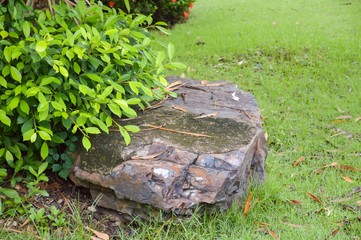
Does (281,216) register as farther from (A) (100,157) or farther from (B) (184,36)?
(B) (184,36)

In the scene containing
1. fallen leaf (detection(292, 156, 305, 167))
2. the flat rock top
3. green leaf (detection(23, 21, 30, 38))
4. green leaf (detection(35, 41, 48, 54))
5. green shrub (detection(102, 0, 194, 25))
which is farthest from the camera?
green shrub (detection(102, 0, 194, 25))

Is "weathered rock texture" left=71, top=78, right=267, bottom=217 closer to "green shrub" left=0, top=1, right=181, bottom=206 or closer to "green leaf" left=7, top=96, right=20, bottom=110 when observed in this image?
"green shrub" left=0, top=1, right=181, bottom=206

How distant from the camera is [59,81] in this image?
2.57m

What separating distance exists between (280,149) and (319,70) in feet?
6.57

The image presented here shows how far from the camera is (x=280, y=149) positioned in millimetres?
4180

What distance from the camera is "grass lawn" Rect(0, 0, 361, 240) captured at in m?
2.79

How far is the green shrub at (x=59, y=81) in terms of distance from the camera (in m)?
2.57

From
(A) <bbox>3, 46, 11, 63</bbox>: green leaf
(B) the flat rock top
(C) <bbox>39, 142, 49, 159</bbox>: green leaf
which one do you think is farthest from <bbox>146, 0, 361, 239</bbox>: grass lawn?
(A) <bbox>3, 46, 11, 63</bbox>: green leaf

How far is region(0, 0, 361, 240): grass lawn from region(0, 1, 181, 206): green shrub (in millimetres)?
524

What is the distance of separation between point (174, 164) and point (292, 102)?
2.70 meters

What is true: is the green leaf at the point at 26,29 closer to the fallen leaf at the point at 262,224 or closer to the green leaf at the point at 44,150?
the green leaf at the point at 44,150

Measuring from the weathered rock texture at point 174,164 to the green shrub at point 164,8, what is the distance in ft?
16.3

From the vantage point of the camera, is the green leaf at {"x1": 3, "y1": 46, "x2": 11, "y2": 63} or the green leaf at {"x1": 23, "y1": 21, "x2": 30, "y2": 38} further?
the green leaf at {"x1": 23, "y1": 21, "x2": 30, "y2": 38}

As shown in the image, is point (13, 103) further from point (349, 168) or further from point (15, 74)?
point (349, 168)
